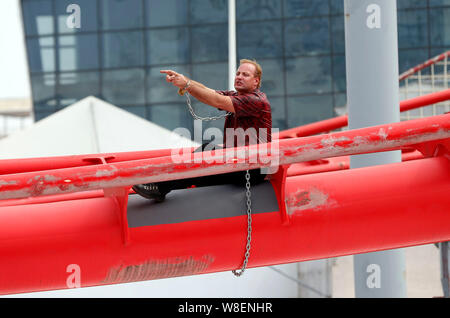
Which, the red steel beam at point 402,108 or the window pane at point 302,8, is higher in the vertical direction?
the window pane at point 302,8

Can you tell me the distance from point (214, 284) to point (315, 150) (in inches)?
173

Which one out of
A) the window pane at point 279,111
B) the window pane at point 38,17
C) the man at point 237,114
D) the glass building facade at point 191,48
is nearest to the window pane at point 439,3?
the glass building facade at point 191,48

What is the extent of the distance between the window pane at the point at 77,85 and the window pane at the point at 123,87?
34 cm

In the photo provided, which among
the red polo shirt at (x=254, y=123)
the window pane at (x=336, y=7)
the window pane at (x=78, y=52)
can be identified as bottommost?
the red polo shirt at (x=254, y=123)

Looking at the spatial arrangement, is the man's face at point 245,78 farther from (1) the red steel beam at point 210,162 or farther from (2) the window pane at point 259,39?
(2) the window pane at point 259,39

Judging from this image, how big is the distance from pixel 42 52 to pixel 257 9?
7.25 metres

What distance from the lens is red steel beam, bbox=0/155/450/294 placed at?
268 cm

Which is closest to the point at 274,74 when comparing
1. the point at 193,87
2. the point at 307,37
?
the point at 307,37

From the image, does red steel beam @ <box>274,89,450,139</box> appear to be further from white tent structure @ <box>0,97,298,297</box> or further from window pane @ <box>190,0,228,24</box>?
window pane @ <box>190,0,228,24</box>

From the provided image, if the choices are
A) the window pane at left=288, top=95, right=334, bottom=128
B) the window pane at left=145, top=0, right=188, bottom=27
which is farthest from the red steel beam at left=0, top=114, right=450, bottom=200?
the window pane at left=145, top=0, right=188, bottom=27

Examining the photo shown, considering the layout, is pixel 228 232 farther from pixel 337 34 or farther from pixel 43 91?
pixel 43 91

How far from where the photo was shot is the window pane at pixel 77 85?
1905 cm

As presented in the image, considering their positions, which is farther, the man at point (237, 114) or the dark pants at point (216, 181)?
the dark pants at point (216, 181)
